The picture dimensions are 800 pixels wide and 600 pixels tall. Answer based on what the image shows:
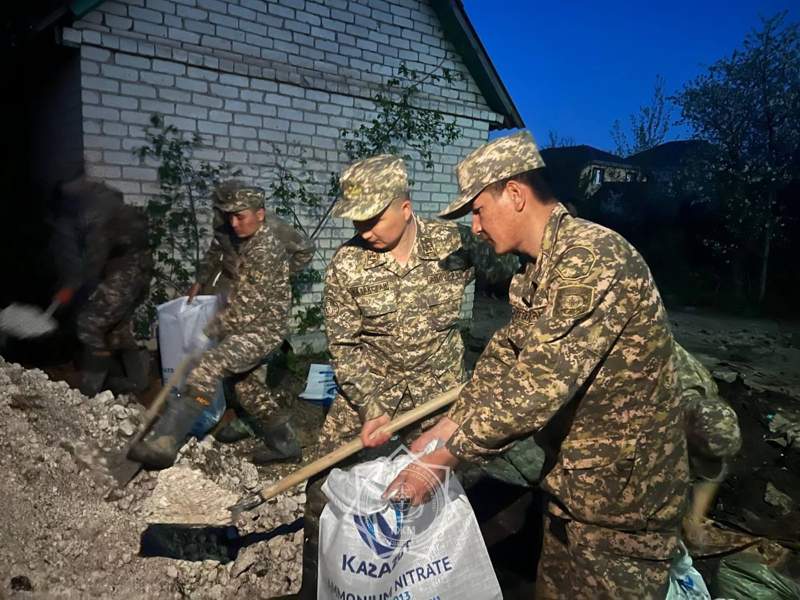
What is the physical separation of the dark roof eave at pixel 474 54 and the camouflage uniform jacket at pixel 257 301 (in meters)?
4.51

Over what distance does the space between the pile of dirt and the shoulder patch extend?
204 centimetres

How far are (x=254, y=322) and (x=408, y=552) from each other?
87.1 inches

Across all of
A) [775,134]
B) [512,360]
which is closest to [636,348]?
[512,360]

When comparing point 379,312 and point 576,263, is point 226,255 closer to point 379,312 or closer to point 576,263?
point 379,312

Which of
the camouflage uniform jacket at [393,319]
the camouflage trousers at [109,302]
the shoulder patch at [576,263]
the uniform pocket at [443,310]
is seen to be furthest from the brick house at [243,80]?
the shoulder patch at [576,263]

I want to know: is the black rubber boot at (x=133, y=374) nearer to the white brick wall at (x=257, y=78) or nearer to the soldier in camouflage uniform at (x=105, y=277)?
the soldier in camouflage uniform at (x=105, y=277)

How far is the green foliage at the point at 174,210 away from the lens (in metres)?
4.79

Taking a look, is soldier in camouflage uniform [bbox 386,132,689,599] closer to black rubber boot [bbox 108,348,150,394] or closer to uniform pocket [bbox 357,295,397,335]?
uniform pocket [bbox 357,295,397,335]

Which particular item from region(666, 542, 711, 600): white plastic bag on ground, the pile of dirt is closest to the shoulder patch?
region(666, 542, 711, 600): white plastic bag on ground

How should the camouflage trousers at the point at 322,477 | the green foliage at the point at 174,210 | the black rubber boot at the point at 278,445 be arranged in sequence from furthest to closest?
the green foliage at the point at 174,210 < the black rubber boot at the point at 278,445 < the camouflage trousers at the point at 322,477

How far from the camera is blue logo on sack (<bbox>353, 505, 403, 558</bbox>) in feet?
5.27

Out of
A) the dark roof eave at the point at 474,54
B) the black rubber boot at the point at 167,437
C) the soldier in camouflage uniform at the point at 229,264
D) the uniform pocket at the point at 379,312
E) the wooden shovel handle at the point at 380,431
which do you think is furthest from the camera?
the dark roof eave at the point at 474,54

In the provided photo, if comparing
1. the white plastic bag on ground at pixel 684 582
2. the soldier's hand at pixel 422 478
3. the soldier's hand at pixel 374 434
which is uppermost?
the soldier's hand at pixel 422 478

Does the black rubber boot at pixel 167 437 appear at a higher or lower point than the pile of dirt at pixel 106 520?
higher
